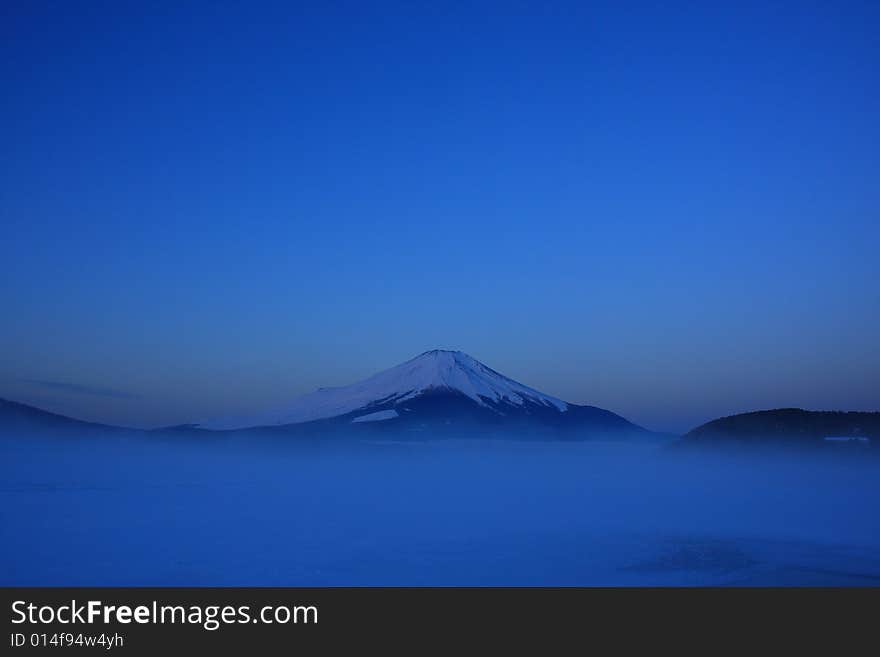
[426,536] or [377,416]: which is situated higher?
[377,416]

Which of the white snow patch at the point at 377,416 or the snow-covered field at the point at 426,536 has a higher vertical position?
the white snow patch at the point at 377,416

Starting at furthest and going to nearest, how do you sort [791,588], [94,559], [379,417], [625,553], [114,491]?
[379,417], [114,491], [625,553], [94,559], [791,588]

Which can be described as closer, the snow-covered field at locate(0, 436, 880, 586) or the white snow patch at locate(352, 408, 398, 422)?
the snow-covered field at locate(0, 436, 880, 586)

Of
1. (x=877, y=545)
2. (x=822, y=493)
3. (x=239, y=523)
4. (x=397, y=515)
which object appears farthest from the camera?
(x=822, y=493)

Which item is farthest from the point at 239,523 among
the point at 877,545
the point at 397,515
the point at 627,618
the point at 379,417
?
the point at 379,417

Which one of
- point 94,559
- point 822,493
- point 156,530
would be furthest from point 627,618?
point 822,493

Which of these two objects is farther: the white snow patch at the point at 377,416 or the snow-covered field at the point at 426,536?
the white snow patch at the point at 377,416

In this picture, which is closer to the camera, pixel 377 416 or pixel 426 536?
pixel 426 536

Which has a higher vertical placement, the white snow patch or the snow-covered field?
the white snow patch

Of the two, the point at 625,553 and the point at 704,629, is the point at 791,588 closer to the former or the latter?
the point at 704,629

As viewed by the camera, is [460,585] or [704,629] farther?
[460,585]
